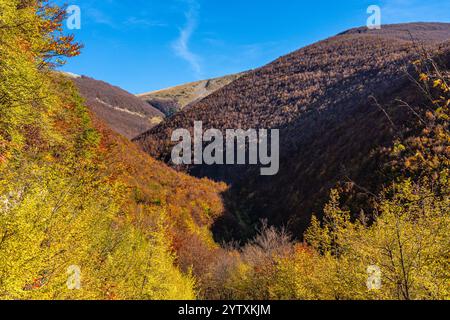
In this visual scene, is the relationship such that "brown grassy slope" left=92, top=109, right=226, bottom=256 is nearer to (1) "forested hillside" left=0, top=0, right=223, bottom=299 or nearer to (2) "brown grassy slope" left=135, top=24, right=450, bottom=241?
(2) "brown grassy slope" left=135, top=24, right=450, bottom=241

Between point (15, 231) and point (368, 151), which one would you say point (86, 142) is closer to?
point (15, 231)

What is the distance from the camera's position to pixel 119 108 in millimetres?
163875

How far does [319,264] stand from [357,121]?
131 feet

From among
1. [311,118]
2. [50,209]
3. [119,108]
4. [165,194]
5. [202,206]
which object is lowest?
[202,206]

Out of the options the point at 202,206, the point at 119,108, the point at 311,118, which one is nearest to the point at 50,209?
the point at 202,206

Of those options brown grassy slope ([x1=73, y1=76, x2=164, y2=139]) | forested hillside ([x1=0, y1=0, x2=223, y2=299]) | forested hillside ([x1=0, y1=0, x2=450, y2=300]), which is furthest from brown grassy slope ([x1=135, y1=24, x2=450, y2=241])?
brown grassy slope ([x1=73, y1=76, x2=164, y2=139])

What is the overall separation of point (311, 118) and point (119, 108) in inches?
4972

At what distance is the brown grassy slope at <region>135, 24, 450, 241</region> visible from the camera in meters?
39.2

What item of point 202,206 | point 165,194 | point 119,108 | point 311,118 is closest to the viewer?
point 165,194

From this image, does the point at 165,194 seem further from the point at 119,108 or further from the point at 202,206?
the point at 119,108

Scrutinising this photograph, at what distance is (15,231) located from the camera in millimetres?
7281
